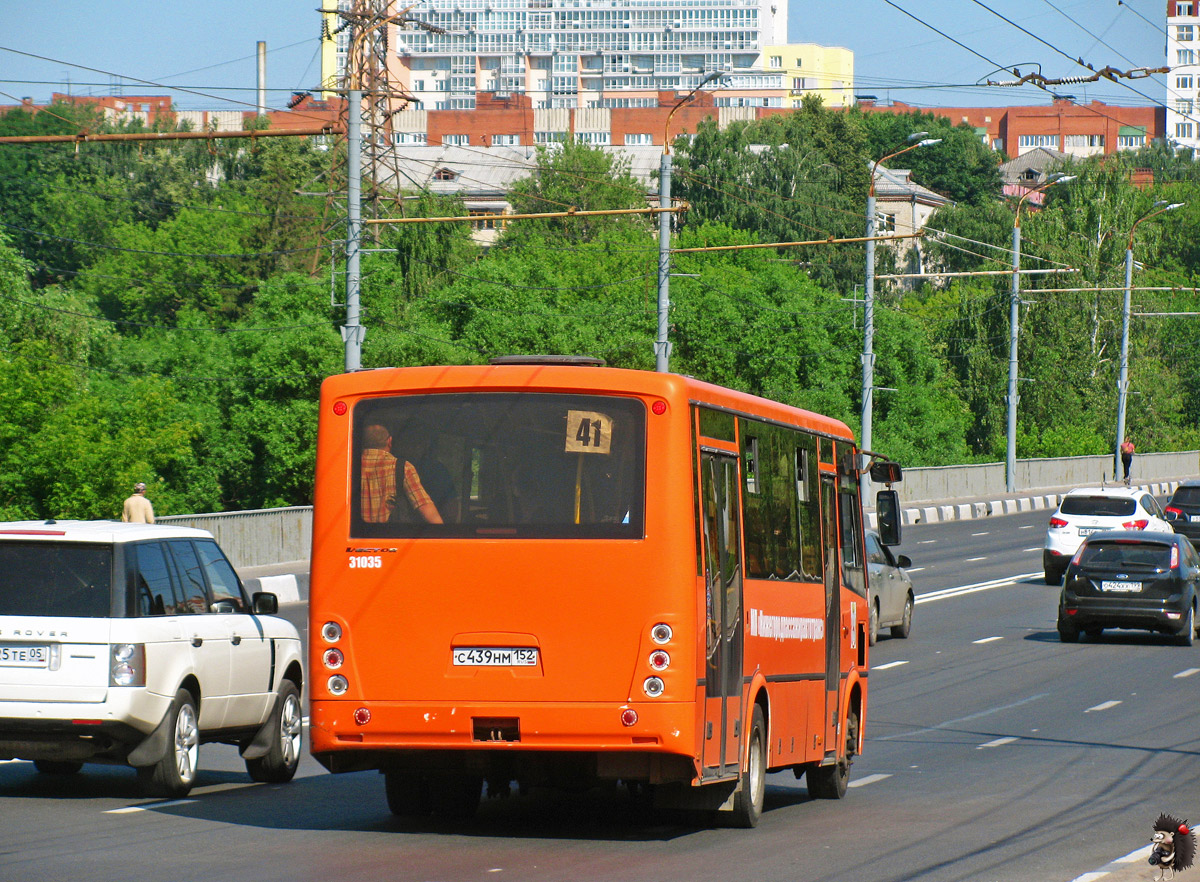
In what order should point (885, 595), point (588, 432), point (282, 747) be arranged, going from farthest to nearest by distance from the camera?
point (885, 595) → point (282, 747) → point (588, 432)

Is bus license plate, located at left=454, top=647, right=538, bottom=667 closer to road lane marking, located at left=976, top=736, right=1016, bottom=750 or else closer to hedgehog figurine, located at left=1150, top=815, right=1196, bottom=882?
hedgehog figurine, located at left=1150, top=815, right=1196, bottom=882

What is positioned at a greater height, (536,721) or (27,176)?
(27,176)

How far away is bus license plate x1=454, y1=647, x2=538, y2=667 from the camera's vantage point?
909 cm

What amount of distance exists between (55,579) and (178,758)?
4.35ft

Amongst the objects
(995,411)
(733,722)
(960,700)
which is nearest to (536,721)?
(733,722)

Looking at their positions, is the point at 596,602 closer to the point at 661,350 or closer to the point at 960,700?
the point at 960,700

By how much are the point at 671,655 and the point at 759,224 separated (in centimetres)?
9060

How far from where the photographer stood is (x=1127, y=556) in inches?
947

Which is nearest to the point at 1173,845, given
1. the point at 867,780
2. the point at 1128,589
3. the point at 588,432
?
the point at 588,432

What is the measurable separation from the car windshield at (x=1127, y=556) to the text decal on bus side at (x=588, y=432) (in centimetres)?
1618

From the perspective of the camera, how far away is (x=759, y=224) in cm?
9825

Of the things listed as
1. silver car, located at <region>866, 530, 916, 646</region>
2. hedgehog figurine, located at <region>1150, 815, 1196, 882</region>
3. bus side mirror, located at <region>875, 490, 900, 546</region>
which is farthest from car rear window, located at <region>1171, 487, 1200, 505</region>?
hedgehog figurine, located at <region>1150, 815, 1196, 882</region>

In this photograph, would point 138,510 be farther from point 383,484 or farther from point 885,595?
point 383,484

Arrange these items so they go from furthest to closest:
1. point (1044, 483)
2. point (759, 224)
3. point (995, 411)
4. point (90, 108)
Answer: point (90, 108)
point (759, 224)
point (995, 411)
point (1044, 483)
